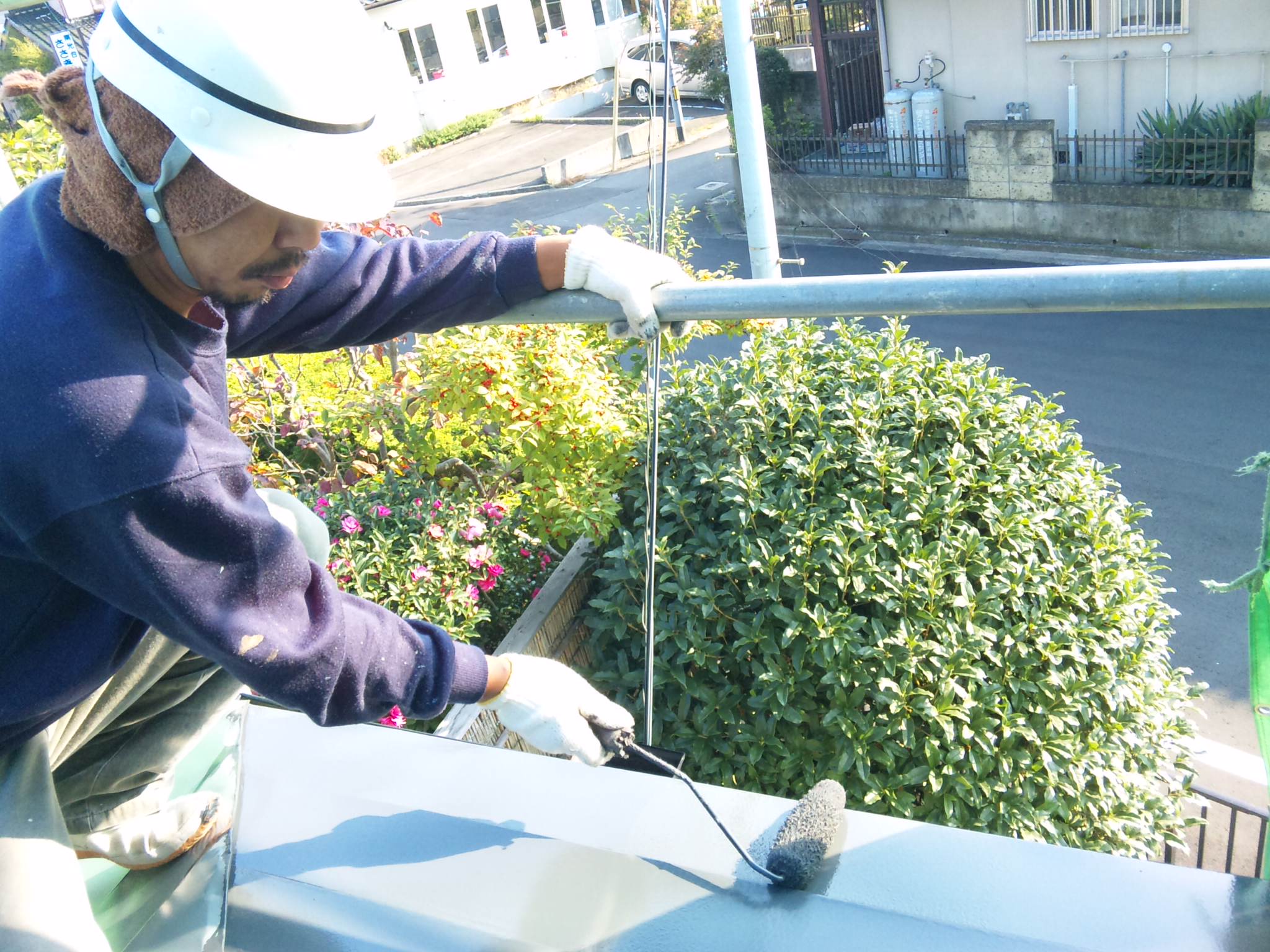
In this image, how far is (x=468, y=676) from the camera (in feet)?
6.34

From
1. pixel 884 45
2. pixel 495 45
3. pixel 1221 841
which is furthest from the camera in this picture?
pixel 495 45

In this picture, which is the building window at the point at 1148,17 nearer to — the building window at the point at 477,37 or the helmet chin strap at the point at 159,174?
the helmet chin strap at the point at 159,174

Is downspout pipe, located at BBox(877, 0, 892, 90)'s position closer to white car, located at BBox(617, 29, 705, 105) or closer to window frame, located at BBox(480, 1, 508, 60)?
white car, located at BBox(617, 29, 705, 105)

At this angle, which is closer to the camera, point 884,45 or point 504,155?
point 884,45

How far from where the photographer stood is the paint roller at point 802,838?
1805mm

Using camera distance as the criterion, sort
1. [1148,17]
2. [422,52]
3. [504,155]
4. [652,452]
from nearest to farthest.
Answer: [652,452] → [1148,17] → [504,155] → [422,52]

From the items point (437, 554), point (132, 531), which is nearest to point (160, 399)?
point (132, 531)

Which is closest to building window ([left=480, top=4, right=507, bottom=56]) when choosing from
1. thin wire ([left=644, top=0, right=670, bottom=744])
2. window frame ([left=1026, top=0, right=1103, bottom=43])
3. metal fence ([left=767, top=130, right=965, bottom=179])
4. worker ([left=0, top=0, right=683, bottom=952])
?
metal fence ([left=767, top=130, right=965, bottom=179])

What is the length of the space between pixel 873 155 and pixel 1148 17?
4027mm

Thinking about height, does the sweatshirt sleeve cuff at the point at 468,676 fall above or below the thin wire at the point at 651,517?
above

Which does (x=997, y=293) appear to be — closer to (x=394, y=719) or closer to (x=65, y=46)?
(x=394, y=719)

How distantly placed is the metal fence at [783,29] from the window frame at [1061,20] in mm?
4455

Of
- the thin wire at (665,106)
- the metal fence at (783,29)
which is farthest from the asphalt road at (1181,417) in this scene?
the metal fence at (783,29)

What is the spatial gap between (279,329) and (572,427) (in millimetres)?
2089
